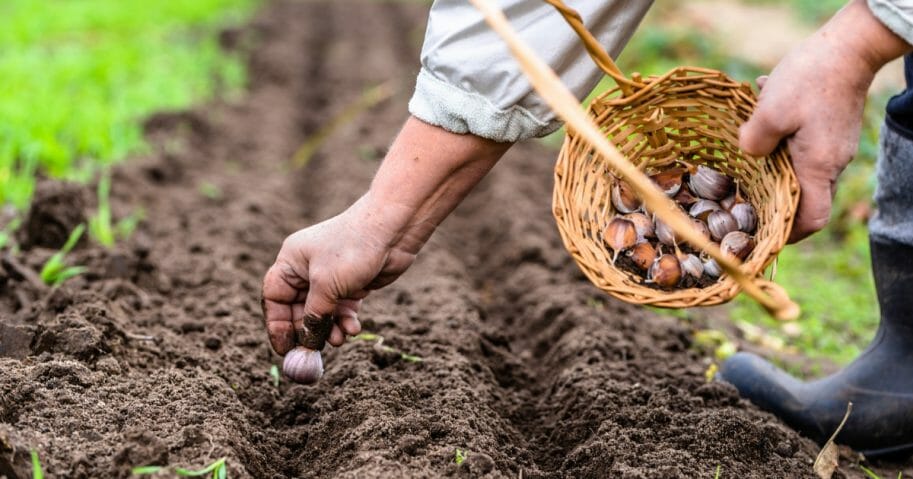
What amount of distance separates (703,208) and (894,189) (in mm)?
622

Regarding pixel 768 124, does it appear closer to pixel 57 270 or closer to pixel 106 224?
pixel 57 270

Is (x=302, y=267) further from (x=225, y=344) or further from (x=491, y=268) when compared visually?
(x=491, y=268)

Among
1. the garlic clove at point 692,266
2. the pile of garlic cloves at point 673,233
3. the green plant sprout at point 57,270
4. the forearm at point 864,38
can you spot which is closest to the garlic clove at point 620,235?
the pile of garlic cloves at point 673,233

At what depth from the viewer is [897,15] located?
1.73 m

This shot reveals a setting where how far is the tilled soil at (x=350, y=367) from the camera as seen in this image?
2074 millimetres

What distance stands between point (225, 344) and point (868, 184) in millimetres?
3007

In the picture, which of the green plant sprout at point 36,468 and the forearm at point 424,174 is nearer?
the green plant sprout at point 36,468

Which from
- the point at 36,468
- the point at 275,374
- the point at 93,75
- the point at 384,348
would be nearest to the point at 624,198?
the point at 384,348

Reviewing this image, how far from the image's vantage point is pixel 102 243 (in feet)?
11.5

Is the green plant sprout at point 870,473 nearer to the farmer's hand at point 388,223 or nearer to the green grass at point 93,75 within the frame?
the farmer's hand at point 388,223

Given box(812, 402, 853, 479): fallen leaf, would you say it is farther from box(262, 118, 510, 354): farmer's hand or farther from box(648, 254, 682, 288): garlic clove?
box(262, 118, 510, 354): farmer's hand

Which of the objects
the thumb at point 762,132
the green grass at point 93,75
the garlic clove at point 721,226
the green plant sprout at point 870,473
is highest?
the thumb at point 762,132

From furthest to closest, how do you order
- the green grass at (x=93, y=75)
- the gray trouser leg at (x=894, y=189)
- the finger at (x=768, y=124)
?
the green grass at (x=93, y=75) < the gray trouser leg at (x=894, y=189) < the finger at (x=768, y=124)

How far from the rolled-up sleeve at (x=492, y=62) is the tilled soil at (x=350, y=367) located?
67 cm
